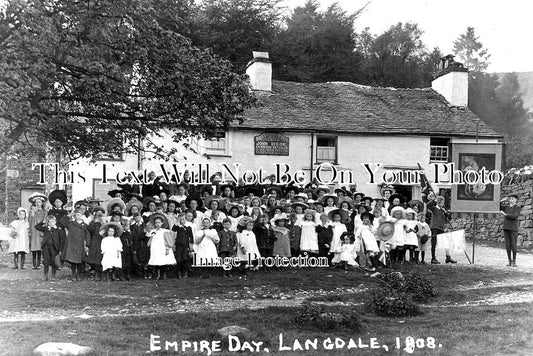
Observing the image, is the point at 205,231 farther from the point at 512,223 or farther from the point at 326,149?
the point at 326,149

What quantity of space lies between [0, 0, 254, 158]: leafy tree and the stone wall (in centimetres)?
1160

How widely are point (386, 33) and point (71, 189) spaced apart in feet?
41.4

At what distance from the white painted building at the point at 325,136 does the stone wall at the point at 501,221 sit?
7.46ft

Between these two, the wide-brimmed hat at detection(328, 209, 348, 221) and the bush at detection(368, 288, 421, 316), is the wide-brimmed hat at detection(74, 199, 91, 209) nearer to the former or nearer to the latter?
the wide-brimmed hat at detection(328, 209, 348, 221)

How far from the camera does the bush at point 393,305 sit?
8812 mm

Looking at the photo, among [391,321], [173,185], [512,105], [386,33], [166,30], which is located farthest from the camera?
[512,105]

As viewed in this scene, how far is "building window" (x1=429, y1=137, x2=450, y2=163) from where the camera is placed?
21.4m

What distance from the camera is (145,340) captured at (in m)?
7.29

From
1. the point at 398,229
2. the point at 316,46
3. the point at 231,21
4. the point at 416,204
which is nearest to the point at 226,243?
the point at 398,229

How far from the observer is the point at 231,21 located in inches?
556

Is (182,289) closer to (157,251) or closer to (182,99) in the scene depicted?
(157,251)

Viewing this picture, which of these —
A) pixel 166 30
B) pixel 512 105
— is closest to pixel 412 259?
pixel 166 30

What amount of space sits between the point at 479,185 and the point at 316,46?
18.2ft

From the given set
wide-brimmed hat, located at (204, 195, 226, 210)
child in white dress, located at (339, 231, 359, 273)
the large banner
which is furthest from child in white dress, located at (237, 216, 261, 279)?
the large banner
